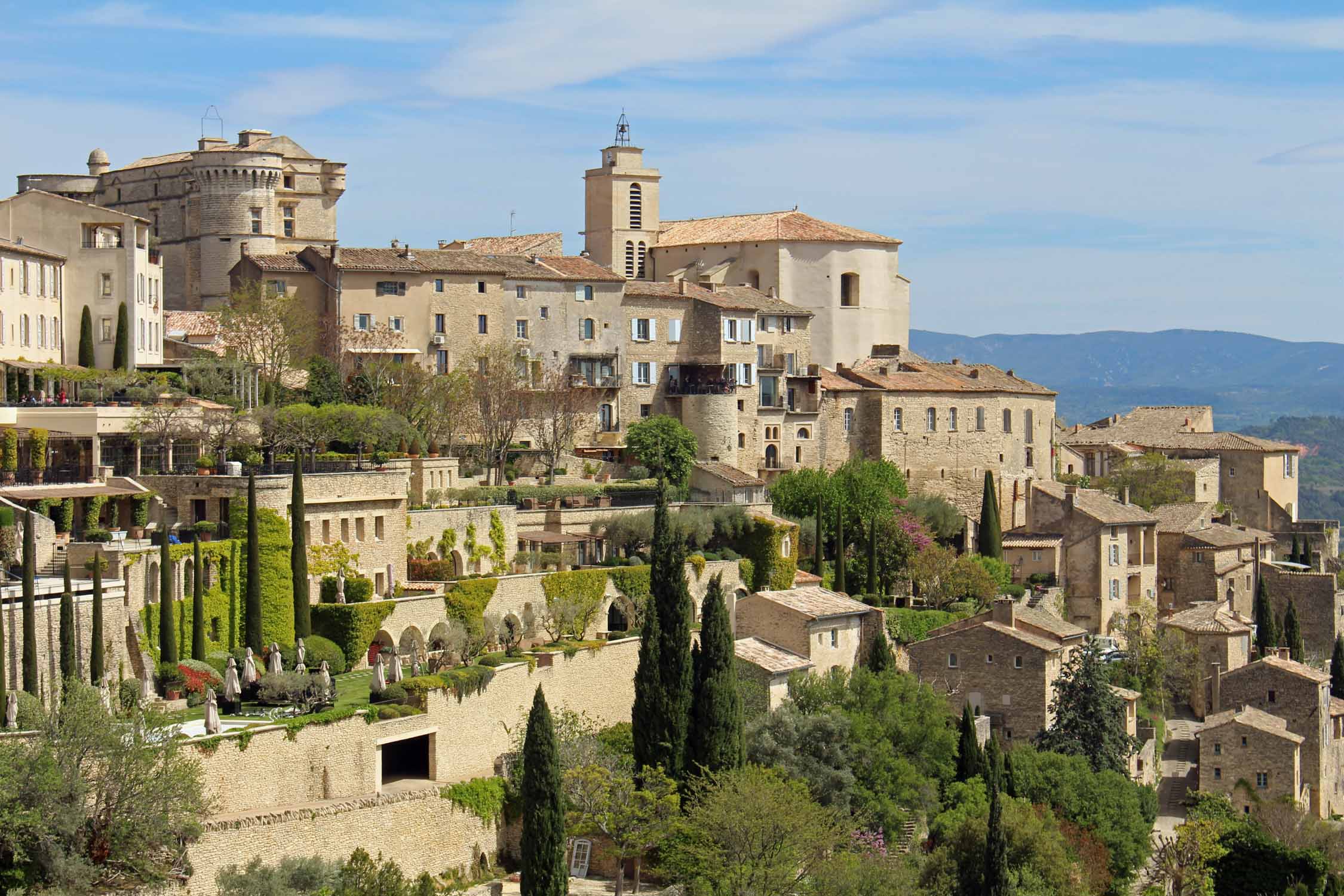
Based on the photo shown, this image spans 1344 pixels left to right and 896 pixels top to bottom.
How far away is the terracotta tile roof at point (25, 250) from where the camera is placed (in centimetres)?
5525

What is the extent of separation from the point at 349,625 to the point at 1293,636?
3861cm

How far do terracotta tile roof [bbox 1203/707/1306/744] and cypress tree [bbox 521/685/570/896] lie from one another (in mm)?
27369

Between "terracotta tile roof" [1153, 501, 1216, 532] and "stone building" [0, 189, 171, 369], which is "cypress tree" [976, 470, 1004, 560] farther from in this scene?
"stone building" [0, 189, 171, 369]

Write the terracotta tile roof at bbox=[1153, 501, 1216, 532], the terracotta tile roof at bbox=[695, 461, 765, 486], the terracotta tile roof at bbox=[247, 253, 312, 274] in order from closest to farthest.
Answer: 1. the terracotta tile roof at bbox=[695, 461, 765, 486]
2. the terracotta tile roof at bbox=[247, 253, 312, 274]
3. the terracotta tile roof at bbox=[1153, 501, 1216, 532]

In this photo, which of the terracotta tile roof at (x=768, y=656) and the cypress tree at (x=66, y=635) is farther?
the terracotta tile roof at (x=768, y=656)

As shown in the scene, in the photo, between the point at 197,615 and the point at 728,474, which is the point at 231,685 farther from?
the point at 728,474

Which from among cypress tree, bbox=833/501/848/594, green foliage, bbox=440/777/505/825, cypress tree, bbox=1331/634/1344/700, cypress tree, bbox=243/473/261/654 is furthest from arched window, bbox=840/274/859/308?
green foliage, bbox=440/777/505/825

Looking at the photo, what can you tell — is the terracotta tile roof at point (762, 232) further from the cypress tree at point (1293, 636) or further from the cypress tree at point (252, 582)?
→ the cypress tree at point (252, 582)

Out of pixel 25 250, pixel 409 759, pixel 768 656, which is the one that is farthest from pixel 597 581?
pixel 25 250

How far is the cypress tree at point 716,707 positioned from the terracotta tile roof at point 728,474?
21.3 m

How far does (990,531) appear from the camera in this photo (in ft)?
234

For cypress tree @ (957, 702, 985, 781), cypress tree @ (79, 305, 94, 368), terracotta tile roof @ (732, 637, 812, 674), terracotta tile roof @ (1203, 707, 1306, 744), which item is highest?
cypress tree @ (79, 305, 94, 368)

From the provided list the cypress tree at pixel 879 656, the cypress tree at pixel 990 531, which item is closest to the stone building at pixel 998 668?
the cypress tree at pixel 879 656

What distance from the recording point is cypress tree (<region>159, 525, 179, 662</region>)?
1597 inches
